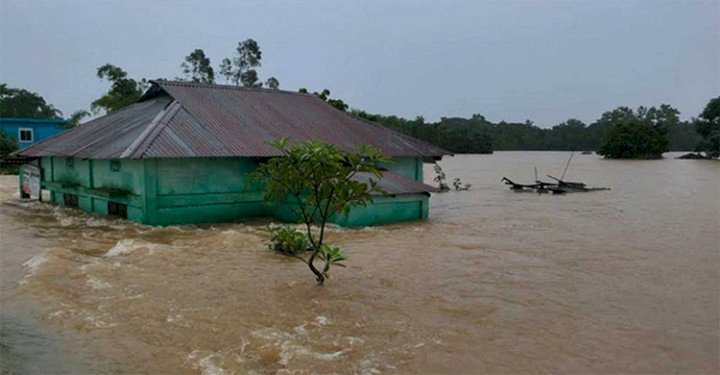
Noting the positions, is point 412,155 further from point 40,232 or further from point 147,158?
point 40,232

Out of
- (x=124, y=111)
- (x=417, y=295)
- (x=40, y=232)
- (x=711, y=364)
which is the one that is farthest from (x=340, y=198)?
(x=124, y=111)

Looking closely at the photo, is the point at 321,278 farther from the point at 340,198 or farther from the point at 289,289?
the point at 340,198

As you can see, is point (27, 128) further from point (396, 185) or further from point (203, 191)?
point (396, 185)

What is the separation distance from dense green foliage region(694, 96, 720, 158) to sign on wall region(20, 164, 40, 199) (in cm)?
6626

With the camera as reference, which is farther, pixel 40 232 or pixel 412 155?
pixel 412 155

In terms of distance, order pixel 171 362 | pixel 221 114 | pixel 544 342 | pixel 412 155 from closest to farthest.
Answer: pixel 171 362
pixel 544 342
pixel 221 114
pixel 412 155

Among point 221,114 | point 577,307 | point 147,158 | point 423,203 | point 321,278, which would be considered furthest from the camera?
point 221,114

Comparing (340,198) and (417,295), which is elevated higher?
(340,198)

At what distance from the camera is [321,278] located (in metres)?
8.05

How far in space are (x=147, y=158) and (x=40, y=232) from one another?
3213mm

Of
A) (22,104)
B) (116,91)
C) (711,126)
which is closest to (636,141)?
(711,126)

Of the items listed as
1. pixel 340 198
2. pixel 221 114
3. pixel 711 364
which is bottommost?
pixel 711 364

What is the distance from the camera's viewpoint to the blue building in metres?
36.2

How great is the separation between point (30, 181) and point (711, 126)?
68.8 m
